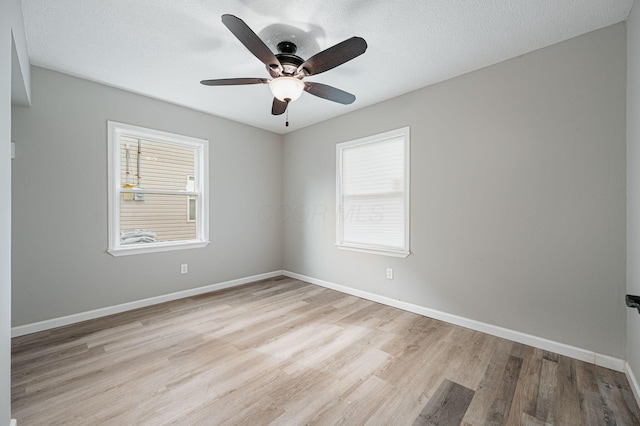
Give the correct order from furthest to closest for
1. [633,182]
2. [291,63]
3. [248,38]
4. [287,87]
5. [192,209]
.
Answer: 1. [192,209]
2. [291,63]
3. [287,87]
4. [633,182]
5. [248,38]

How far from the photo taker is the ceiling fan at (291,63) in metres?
1.69

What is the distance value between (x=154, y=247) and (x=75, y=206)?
2.96 feet

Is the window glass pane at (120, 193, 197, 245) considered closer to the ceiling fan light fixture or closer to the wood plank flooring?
the wood plank flooring

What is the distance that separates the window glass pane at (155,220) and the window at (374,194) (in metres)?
2.20

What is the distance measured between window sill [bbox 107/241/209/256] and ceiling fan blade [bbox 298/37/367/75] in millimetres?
2782

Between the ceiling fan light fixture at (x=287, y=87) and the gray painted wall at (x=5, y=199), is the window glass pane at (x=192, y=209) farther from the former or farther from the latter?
the gray painted wall at (x=5, y=199)

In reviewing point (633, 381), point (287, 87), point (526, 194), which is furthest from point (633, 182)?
point (287, 87)

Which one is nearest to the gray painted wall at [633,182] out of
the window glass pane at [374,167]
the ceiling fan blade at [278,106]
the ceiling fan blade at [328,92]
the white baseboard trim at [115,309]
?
the window glass pane at [374,167]

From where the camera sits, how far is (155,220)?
3.50m

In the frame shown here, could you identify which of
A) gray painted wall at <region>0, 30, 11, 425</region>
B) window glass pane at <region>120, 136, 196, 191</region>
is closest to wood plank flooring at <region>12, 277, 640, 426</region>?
gray painted wall at <region>0, 30, 11, 425</region>

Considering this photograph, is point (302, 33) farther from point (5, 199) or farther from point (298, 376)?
point (298, 376)

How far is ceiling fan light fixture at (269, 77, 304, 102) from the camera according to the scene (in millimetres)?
2100

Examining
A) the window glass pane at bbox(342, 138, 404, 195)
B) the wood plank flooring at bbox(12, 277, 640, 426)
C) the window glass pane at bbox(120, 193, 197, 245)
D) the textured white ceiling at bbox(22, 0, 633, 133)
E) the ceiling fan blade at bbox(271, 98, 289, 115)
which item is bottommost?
the wood plank flooring at bbox(12, 277, 640, 426)

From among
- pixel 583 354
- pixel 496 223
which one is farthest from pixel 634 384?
pixel 496 223
